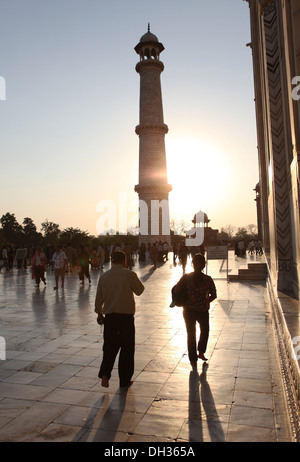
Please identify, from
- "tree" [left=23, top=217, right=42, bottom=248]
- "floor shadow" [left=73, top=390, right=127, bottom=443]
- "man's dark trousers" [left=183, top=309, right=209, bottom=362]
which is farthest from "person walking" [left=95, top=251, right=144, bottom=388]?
"tree" [left=23, top=217, right=42, bottom=248]

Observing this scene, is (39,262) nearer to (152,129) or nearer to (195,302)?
(195,302)

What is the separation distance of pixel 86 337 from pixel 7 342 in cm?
134

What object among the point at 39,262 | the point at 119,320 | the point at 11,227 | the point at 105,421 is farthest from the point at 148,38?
the point at 105,421

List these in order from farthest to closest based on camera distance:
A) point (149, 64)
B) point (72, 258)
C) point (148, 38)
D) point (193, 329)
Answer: point (148, 38) → point (149, 64) → point (72, 258) → point (193, 329)

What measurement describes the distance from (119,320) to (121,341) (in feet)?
0.83

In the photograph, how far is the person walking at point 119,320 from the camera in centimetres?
438

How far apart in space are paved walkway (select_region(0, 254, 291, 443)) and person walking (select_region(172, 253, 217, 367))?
0.26 metres

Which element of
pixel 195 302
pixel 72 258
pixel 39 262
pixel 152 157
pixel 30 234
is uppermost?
pixel 152 157

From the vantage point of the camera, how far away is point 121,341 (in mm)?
4438

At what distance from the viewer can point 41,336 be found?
679 centimetres

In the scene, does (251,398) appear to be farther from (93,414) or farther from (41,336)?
(41,336)

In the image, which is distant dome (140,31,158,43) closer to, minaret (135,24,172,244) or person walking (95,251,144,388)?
minaret (135,24,172,244)

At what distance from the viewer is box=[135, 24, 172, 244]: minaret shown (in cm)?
3900

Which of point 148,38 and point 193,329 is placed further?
point 148,38
